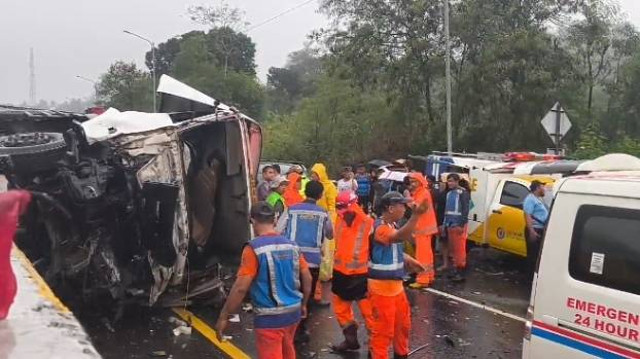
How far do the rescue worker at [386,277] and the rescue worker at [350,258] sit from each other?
51 centimetres

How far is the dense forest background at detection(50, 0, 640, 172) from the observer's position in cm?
2133

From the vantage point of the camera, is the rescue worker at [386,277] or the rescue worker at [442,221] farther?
the rescue worker at [442,221]

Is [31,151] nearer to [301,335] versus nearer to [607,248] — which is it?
[301,335]

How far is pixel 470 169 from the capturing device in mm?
11766

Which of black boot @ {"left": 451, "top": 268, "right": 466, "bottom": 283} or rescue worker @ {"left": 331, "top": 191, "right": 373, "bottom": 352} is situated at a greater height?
rescue worker @ {"left": 331, "top": 191, "right": 373, "bottom": 352}

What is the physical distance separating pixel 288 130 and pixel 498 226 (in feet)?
73.7

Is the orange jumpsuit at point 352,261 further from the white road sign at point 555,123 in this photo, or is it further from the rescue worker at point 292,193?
the white road sign at point 555,123

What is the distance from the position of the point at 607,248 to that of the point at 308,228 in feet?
11.2

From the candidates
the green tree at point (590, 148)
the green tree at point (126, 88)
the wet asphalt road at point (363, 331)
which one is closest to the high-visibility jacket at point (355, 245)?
the wet asphalt road at point (363, 331)

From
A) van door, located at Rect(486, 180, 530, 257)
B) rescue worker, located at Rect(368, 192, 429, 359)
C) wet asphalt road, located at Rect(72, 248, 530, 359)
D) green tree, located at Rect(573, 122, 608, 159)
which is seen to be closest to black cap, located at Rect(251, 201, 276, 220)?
rescue worker, located at Rect(368, 192, 429, 359)

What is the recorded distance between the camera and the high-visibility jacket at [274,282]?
14.2 feet

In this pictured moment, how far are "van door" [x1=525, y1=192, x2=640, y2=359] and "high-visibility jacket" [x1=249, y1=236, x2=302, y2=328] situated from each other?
1549 mm

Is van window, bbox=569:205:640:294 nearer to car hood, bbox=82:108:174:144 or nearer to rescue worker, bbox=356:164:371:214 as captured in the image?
car hood, bbox=82:108:174:144

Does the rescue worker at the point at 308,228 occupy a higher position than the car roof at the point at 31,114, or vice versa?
the car roof at the point at 31,114
